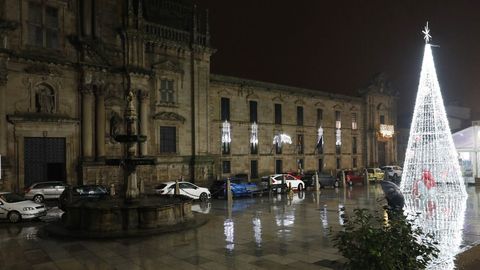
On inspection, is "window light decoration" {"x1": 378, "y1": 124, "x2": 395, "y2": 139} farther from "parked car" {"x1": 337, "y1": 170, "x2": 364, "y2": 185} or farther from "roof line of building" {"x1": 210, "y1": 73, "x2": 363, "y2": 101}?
"parked car" {"x1": 337, "y1": 170, "x2": 364, "y2": 185}

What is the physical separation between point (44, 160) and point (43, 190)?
3049 millimetres

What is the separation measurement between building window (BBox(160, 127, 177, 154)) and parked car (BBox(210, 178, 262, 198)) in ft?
17.9

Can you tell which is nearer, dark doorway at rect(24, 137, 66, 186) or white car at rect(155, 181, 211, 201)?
white car at rect(155, 181, 211, 201)

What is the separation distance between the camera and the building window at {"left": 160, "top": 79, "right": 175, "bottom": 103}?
100ft

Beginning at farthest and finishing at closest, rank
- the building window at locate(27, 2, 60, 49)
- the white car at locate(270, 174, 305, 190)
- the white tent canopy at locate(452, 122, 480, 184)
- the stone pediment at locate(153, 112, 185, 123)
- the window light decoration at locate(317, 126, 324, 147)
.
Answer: the window light decoration at locate(317, 126, 324, 147) → the white tent canopy at locate(452, 122, 480, 184) → the stone pediment at locate(153, 112, 185, 123) → the white car at locate(270, 174, 305, 190) → the building window at locate(27, 2, 60, 49)

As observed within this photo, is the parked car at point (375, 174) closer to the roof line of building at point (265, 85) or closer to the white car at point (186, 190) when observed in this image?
the roof line of building at point (265, 85)

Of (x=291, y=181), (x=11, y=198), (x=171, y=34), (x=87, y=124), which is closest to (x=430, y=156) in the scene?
(x=291, y=181)

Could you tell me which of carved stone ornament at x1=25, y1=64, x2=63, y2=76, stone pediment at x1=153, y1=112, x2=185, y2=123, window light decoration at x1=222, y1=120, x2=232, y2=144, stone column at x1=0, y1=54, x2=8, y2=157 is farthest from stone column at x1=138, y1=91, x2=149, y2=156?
stone column at x1=0, y1=54, x2=8, y2=157

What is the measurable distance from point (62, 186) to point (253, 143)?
18.7 metres

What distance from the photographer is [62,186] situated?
24.0m

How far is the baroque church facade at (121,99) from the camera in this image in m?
24.4

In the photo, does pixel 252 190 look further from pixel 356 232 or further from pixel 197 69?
pixel 356 232

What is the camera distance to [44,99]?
2508 centimetres

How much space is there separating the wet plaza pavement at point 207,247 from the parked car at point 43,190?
273 inches
